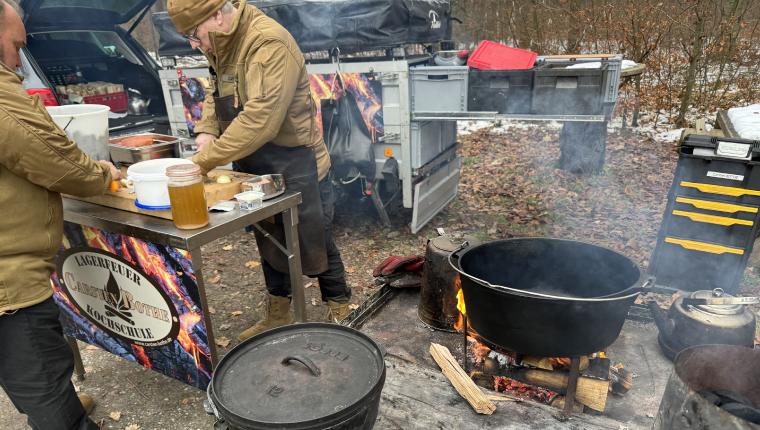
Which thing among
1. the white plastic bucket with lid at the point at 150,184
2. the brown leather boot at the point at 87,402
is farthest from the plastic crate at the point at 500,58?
the brown leather boot at the point at 87,402

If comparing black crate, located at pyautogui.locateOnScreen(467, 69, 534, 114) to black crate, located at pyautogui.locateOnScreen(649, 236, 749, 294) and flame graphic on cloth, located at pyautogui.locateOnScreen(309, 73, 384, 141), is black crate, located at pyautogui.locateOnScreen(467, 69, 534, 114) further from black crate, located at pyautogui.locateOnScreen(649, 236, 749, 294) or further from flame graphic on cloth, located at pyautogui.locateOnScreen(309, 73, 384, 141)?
black crate, located at pyautogui.locateOnScreen(649, 236, 749, 294)

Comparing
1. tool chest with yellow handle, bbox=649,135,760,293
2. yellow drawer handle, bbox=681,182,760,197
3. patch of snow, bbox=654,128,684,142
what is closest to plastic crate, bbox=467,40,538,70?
tool chest with yellow handle, bbox=649,135,760,293

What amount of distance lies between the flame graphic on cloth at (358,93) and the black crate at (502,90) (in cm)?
102

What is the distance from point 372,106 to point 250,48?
7.45 feet

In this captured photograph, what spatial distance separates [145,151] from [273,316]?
1.73 m

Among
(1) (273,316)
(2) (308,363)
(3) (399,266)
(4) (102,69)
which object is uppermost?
(4) (102,69)

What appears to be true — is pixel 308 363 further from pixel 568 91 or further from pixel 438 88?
pixel 568 91

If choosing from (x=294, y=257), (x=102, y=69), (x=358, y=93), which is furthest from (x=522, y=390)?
(x=102, y=69)

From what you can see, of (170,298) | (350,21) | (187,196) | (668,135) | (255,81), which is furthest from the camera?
(668,135)

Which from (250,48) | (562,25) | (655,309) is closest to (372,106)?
(250,48)

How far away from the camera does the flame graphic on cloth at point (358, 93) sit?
4961 mm

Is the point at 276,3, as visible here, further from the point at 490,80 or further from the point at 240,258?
the point at 240,258

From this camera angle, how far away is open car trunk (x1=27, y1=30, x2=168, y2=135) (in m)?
6.18

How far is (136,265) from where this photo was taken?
8.45 feet
